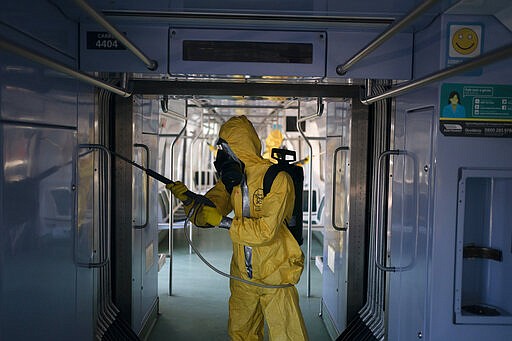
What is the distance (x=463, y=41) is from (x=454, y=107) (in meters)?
0.39

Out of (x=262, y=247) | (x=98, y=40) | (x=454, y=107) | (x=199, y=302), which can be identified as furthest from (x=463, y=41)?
(x=199, y=302)

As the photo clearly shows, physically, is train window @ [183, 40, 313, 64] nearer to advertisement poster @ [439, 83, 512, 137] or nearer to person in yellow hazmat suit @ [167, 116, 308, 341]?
person in yellow hazmat suit @ [167, 116, 308, 341]

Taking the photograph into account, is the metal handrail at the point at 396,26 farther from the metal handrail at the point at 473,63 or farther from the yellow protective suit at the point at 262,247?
the yellow protective suit at the point at 262,247

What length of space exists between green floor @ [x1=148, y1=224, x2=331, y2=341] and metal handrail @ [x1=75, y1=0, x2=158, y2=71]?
305cm

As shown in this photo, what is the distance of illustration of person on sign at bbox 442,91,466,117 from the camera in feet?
9.50

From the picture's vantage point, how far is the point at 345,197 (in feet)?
15.6

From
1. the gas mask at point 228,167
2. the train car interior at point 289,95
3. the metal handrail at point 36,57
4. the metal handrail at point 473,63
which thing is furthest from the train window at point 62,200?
the metal handrail at point 473,63

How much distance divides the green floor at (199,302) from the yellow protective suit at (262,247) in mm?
1511

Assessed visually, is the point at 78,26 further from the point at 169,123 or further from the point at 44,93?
the point at 169,123

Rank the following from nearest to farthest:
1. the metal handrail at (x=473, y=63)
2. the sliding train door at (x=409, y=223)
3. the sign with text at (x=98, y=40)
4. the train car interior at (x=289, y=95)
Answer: the metal handrail at (x=473, y=63), the train car interior at (x=289, y=95), the sliding train door at (x=409, y=223), the sign with text at (x=98, y=40)

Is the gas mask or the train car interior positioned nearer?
the train car interior

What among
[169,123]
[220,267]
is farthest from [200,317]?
[169,123]

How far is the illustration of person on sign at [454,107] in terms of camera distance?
2896mm

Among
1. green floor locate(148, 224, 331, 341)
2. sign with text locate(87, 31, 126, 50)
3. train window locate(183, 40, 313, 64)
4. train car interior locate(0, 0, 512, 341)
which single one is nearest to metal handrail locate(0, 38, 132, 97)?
train car interior locate(0, 0, 512, 341)
